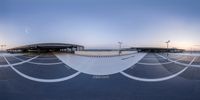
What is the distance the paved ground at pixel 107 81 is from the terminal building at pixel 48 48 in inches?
3.3

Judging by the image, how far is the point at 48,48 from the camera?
2348 mm

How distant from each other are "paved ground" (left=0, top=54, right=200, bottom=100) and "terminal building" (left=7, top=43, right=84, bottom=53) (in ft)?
0.28

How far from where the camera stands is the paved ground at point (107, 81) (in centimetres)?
235

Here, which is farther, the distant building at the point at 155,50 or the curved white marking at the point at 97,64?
the curved white marking at the point at 97,64

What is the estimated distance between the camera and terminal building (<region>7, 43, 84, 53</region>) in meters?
2.34

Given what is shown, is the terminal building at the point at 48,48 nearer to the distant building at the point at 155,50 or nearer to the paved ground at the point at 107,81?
the paved ground at the point at 107,81

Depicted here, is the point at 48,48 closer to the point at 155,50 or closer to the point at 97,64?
the point at 97,64

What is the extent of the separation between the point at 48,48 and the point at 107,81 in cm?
86

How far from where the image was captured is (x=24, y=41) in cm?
237

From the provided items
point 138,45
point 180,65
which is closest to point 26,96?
point 138,45

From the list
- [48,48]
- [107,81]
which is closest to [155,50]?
[107,81]

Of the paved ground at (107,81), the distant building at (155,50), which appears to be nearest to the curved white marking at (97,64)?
the paved ground at (107,81)

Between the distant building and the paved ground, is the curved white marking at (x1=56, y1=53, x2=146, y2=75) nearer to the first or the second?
the paved ground

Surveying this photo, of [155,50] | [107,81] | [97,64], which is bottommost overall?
[107,81]
